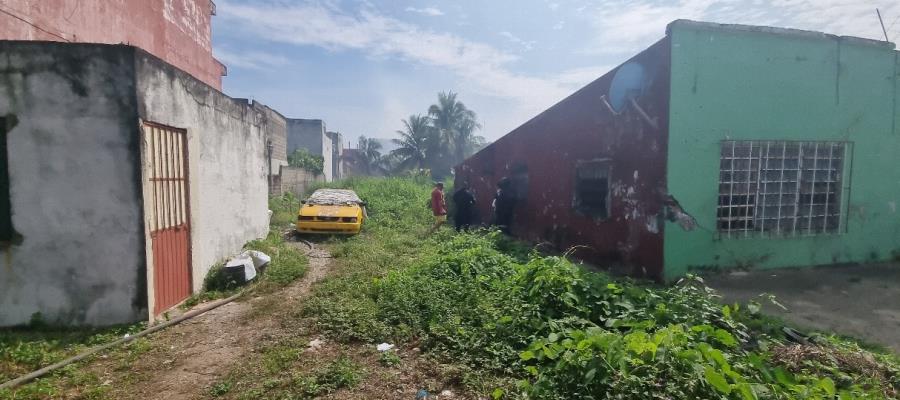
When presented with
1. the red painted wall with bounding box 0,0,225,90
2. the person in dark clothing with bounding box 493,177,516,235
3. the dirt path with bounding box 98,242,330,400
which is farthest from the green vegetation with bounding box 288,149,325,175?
the dirt path with bounding box 98,242,330,400

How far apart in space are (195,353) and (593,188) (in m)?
6.71

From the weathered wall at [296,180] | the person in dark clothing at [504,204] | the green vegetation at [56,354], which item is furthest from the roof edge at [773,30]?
the weathered wall at [296,180]

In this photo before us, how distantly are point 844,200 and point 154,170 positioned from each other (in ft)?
33.2

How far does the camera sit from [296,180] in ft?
63.5

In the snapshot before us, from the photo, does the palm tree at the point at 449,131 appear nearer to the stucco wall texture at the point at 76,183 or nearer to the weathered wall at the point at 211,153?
the weathered wall at the point at 211,153

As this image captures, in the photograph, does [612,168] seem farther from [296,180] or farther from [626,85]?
[296,180]

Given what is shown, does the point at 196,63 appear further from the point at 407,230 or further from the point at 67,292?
the point at 67,292

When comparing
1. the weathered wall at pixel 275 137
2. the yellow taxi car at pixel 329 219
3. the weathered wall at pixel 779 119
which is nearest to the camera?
the weathered wall at pixel 779 119

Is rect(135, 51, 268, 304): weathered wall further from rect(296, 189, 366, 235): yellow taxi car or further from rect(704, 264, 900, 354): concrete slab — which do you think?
rect(704, 264, 900, 354): concrete slab

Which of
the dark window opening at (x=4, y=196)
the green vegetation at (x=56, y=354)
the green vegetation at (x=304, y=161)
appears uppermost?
the green vegetation at (x=304, y=161)

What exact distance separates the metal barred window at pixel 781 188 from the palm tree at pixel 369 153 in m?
40.5

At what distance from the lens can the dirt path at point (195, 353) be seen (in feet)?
11.4

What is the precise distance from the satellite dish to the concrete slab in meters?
2.99

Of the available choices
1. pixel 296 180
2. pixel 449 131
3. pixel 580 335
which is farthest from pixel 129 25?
pixel 449 131
